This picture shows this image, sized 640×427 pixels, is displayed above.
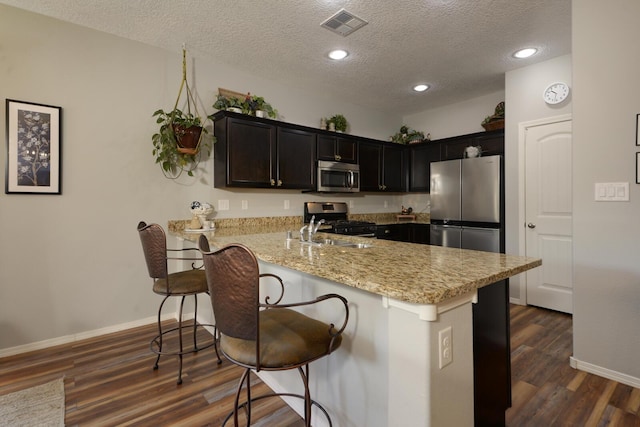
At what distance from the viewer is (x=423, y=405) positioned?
0.96 metres

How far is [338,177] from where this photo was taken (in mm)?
4113

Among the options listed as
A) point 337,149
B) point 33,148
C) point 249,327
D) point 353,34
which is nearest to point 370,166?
Answer: point 337,149

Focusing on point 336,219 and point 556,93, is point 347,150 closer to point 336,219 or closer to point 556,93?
point 336,219

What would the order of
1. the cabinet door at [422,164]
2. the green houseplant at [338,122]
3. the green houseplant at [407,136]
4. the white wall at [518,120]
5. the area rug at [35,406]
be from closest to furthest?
the area rug at [35,406]
the white wall at [518,120]
the green houseplant at [338,122]
the cabinet door at [422,164]
the green houseplant at [407,136]

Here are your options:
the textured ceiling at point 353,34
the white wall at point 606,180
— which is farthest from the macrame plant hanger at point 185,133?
the white wall at point 606,180

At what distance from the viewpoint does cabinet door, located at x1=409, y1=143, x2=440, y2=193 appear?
4.62 m

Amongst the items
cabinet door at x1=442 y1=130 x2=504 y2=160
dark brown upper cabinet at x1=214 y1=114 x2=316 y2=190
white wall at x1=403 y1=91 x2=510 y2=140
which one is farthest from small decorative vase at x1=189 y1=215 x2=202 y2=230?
white wall at x1=403 y1=91 x2=510 y2=140

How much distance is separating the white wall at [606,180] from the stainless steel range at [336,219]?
2173 millimetres

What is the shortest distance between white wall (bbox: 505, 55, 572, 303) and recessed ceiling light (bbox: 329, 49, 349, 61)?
1.95 m

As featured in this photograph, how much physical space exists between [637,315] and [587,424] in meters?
0.81

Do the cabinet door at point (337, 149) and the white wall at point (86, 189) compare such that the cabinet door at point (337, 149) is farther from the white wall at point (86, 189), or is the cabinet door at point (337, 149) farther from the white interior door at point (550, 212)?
the white interior door at point (550, 212)

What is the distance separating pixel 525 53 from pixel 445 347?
3.38 metres

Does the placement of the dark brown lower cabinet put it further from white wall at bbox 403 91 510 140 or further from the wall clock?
white wall at bbox 403 91 510 140

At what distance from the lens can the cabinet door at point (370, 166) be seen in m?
4.45
